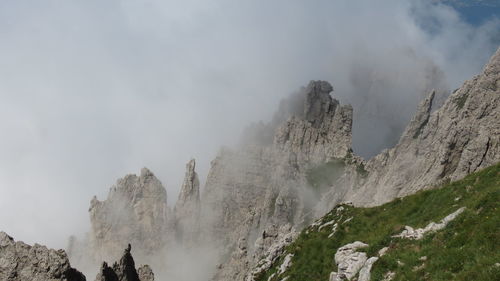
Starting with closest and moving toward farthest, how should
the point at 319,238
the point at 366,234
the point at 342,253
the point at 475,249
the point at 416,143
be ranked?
the point at 475,249 < the point at 342,253 < the point at 366,234 < the point at 319,238 < the point at 416,143

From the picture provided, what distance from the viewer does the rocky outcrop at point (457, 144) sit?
69.4 meters

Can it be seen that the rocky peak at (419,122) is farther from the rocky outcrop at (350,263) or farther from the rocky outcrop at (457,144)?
the rocky outcrop at (350,263)

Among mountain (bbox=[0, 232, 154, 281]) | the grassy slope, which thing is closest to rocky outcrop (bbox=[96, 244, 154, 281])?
mountain (bbox=[0, 232, 154, 281])

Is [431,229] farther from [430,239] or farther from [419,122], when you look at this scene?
[419,122]

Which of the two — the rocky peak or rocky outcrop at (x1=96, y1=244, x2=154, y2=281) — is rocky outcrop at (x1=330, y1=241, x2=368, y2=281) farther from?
the rocky peak

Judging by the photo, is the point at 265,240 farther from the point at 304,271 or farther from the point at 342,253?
the point at 342,253

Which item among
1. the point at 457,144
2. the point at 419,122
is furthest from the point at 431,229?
the point at 419,122

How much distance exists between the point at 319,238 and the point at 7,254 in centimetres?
2652

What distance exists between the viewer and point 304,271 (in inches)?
1615

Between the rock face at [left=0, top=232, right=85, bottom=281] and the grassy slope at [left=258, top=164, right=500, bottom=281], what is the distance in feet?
61.7

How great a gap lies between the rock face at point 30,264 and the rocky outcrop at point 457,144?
2140 inches

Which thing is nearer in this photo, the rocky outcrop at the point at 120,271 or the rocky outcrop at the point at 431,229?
the rocky outcrop at the point at 431,229

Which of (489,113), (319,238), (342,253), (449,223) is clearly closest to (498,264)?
(449,223)

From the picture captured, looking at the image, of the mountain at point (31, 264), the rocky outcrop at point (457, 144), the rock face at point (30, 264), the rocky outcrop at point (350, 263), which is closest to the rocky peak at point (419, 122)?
the rocky outcrop at point (457, 144)
